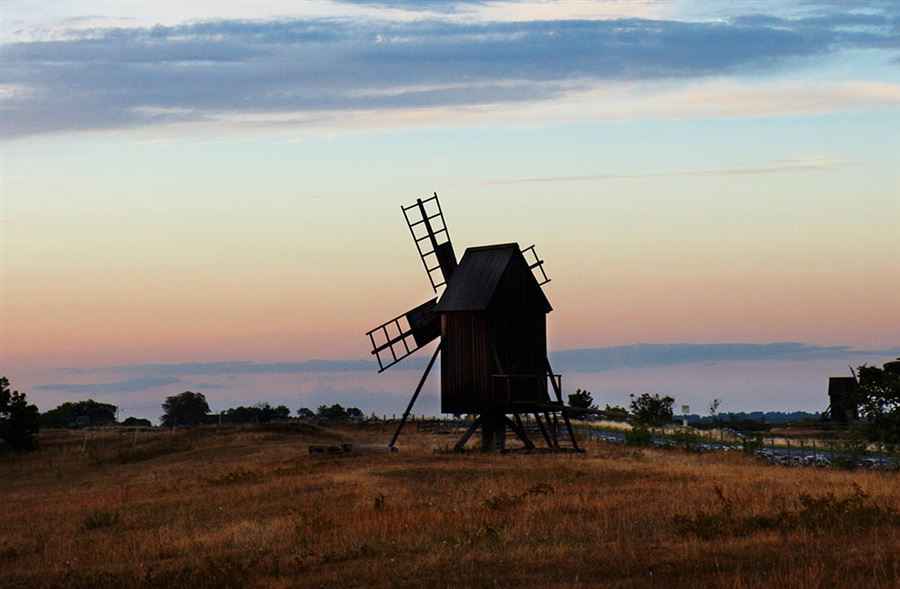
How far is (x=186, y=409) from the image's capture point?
151 metres

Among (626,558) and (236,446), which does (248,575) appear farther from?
(236,446)

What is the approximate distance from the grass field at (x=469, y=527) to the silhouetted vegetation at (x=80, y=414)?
104 m

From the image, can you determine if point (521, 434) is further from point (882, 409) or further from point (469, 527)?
point (469, 527)

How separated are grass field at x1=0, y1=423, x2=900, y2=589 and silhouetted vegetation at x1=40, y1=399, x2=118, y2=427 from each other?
104055mm

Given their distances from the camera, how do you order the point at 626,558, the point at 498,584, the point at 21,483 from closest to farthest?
the point at 498,584 < the point at 626,558 < the point at 21,483

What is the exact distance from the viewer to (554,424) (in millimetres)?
51969

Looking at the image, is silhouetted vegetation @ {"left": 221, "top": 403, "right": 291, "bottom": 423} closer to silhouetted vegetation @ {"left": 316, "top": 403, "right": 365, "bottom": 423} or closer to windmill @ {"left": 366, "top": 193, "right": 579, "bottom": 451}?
silhouetted vegetation @ {"left": 316, "top": 403, "right": 365, "bottom": 423}

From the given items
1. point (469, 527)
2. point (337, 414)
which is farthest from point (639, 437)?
point (337, 414)

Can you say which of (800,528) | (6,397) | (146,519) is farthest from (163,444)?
(800,528)

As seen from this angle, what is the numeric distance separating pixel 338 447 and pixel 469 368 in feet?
22.1

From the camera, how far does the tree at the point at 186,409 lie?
488ft

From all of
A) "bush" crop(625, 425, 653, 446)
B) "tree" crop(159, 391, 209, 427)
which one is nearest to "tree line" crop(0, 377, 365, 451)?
"tree" crop(159, 391, 209, 427)

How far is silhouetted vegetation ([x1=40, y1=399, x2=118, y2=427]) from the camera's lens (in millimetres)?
143850

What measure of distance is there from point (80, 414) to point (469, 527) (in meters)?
137
